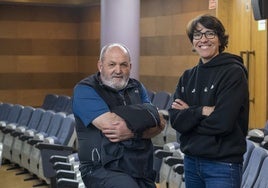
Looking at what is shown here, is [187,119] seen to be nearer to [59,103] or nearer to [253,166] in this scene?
[253,166]

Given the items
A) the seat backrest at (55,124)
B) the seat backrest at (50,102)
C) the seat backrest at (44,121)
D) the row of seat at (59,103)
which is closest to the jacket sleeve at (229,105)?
the seat backrest at (55,124)

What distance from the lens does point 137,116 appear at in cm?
165

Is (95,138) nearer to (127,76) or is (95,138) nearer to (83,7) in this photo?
(127,76)

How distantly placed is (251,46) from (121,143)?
374cm

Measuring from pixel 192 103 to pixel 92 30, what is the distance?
6.75m

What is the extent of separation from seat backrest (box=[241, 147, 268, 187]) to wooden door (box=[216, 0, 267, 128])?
105 inches

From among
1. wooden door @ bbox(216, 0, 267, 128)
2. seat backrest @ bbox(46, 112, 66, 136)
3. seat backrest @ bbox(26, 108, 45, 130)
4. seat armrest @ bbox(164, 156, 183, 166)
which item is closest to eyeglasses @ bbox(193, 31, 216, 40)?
seat armrest @ bbox(164, 156, 183, 166)

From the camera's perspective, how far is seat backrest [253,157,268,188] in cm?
218

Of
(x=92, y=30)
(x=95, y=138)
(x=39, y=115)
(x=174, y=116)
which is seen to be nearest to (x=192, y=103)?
(x=174, y=116)

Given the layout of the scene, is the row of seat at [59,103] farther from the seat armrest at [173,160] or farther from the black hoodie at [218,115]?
the black hoodie at [218,115]

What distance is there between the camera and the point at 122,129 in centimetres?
162

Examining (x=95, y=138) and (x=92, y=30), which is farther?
(x=92, y=30)

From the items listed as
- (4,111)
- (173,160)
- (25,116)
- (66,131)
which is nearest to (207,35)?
(173,160)

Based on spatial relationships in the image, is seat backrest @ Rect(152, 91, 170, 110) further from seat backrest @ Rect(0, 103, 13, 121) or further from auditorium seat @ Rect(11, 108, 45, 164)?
seat backrest @ Rect(0, 103, 13, 121)
